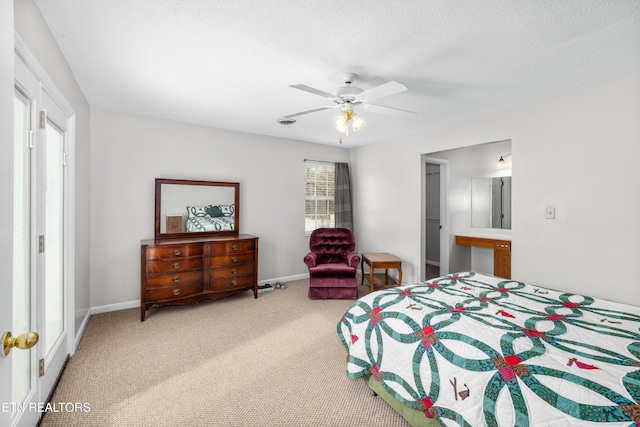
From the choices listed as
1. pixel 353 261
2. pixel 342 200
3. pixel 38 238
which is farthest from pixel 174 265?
pixel 342 200

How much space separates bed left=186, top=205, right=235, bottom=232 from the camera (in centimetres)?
398

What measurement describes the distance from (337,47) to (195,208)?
291 centimetres

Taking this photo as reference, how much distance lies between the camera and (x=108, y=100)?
3.12 meters

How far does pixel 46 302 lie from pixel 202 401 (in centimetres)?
125

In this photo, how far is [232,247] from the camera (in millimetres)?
3814

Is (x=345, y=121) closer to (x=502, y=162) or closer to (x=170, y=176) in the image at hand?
(x=170, y=176)

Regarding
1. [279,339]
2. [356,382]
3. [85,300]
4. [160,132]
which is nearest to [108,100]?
[160,132]

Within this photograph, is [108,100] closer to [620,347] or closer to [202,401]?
[202,401]

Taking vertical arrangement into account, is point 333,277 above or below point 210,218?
below

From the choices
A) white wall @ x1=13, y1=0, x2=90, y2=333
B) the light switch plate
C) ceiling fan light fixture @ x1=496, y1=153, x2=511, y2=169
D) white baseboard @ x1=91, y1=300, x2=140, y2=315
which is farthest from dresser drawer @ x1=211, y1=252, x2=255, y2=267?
ceiling fan light fixture @ x1=496, y1=153, x2=511, y2=169

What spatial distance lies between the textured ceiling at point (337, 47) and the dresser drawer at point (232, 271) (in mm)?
2002

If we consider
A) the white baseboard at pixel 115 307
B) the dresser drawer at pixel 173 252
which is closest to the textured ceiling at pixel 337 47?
the dresser drawer at pixel 173 252

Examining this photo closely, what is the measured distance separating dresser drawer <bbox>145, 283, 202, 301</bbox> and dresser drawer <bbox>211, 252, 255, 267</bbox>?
12.9 inches

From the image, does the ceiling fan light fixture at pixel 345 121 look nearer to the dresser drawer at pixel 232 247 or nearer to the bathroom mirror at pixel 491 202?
the dresser drawer at pixel 232 247
